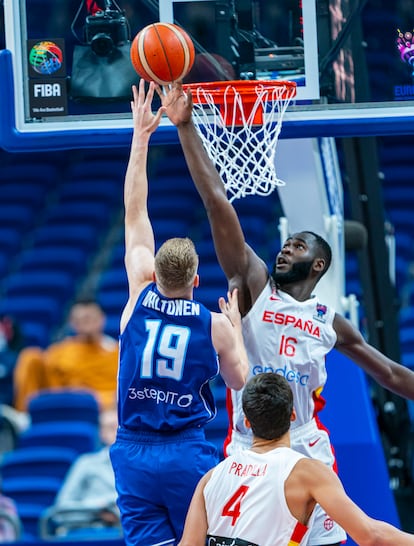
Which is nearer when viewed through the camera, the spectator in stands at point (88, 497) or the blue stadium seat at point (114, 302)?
the spectator in stands at point (88, 497)

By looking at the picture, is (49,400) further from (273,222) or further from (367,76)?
(367,76)

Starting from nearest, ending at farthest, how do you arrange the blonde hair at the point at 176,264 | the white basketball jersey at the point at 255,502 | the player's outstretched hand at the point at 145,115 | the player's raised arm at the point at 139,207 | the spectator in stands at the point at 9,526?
the white basketball jersey at the point at 255,502 → the blonde hair at the point at 176,264 → the player's raised arm at the point at 139,207 → the player's outstretched hand at the point at 145,115 → the spectator in stands at the point at 9,526

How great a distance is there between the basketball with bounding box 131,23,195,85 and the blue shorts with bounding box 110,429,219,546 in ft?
5.20

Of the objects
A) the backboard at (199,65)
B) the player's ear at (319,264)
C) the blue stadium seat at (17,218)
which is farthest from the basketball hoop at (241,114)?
the blue stadium seat at (17,218)

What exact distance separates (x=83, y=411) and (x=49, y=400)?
1.14 ft

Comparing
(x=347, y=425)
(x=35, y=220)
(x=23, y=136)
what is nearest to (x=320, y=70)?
(x=23, y=136)

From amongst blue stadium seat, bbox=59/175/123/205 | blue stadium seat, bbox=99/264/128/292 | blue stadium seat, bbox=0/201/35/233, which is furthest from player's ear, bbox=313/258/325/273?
blue stadium seat, bbox=0/201/35/233

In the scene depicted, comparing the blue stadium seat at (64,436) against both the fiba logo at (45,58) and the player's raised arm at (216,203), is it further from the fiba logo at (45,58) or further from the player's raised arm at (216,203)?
the player's raised arm at (216,203)

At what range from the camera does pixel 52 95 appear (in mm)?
5570

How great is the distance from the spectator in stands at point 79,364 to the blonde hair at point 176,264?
186 inches

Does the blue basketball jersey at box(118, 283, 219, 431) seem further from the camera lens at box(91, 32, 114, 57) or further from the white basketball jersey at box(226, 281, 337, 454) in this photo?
the camera lens at box(91, 32, 114, 57)

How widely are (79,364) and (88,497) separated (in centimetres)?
174

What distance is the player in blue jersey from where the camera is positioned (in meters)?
4.57

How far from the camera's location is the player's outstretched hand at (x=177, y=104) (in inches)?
199
